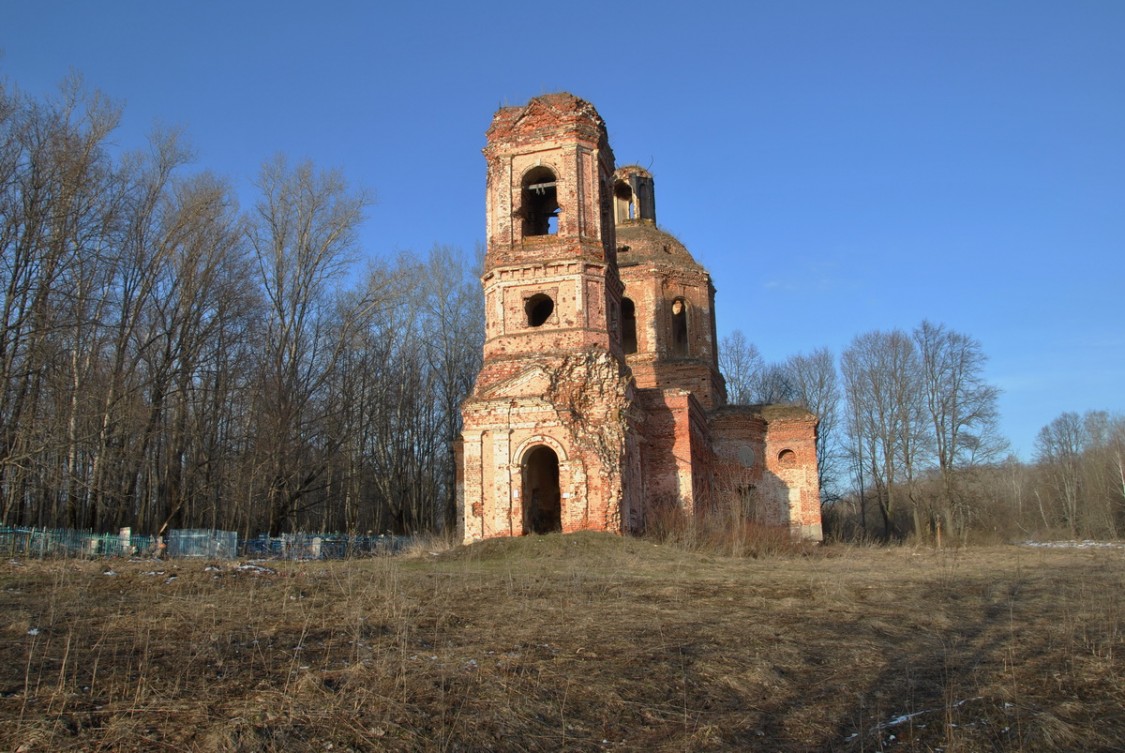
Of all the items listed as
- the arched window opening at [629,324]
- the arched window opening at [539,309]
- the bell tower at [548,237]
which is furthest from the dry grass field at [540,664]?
the arched window opening at [629,324]

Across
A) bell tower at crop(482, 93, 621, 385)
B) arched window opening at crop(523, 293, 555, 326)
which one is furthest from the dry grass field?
arched window opening at crop(523, 293, 555, 326)

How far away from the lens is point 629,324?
89.7 ft

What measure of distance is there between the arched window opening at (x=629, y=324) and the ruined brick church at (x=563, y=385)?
158 inches

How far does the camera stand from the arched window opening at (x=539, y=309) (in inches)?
760

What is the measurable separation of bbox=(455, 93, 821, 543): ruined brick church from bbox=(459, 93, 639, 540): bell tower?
28 millimetres

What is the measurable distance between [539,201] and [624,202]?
1055cm

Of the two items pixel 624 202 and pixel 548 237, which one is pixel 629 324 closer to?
pixel 624 202

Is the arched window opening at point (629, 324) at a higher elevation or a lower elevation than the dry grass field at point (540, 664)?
higher

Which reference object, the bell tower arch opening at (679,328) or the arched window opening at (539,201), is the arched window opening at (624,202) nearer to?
the bell tower arch opening at (679,328)

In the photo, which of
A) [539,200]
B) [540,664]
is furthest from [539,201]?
[540,664]

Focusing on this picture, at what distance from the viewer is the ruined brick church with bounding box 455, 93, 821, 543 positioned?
56.7ft

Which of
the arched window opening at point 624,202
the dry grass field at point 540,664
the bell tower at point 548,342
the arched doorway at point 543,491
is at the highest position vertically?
the arched window opening at point 624,202

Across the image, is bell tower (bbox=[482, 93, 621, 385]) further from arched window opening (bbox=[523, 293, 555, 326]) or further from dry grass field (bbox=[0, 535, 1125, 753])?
dry grass field (bbox=[0, 535, 1125, 753])

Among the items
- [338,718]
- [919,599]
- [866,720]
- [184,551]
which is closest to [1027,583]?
[919,599]
